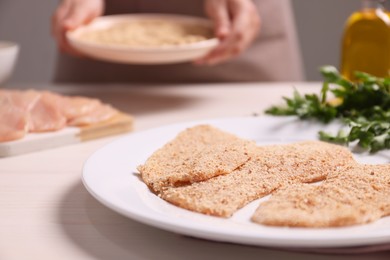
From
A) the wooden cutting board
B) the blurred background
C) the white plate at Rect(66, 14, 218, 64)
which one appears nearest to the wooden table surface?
the wooden cutting board

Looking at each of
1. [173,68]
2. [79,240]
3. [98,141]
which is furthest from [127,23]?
[79,240]

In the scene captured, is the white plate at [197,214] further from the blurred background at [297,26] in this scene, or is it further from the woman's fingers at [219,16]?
the blurred background at [297,26]

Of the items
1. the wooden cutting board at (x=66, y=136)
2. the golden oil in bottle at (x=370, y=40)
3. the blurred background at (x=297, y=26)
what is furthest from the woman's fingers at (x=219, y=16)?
the blurred background at (x=297, y=26)

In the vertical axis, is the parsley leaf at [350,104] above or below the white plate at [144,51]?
below

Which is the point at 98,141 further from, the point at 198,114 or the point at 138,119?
the point at 198,114

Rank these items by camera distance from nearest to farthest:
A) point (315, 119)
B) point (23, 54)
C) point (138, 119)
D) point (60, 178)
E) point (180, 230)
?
1. point (180, 230)
2. point (60, 178)
3. point (315, 119)
4. point (138, 119)
5. point (23, 54)

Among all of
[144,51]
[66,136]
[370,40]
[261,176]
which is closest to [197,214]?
[261,176]

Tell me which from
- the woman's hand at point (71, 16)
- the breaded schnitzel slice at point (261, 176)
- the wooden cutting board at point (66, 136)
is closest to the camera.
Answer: the breaded schnitzel slice at point (261, 176)
